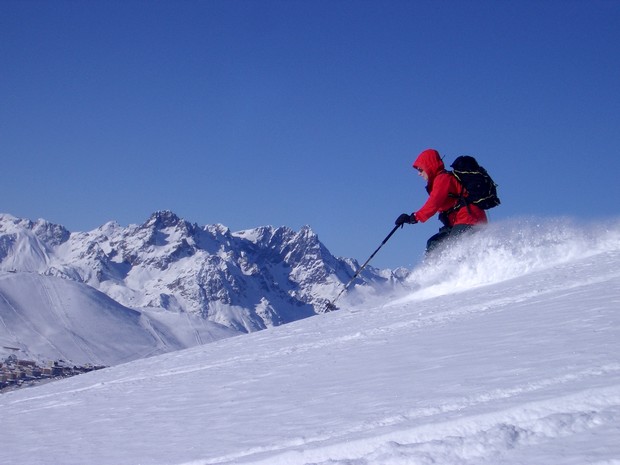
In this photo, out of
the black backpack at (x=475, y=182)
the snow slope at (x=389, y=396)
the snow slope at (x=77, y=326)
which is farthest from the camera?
the snow slope at (x=77, y=326)

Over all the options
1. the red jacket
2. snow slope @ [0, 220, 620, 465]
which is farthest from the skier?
snow slope @ [0, 220, 620, 465]

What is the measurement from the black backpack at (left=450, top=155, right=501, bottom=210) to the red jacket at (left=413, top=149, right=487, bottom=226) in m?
0.09

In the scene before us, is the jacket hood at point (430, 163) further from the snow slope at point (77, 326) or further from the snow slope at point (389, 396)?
the snow slope at point (77, 326)

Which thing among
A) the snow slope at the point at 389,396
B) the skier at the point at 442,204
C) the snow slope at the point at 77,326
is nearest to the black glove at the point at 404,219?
the skier at the point at 442,204

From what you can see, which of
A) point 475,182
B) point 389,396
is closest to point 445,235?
point 475,182

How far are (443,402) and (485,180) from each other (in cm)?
673

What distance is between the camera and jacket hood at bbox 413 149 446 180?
10.2m

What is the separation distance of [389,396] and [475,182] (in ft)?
20.8

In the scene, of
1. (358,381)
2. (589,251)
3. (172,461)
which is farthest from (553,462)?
(589,251)

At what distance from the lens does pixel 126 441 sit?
4.04m

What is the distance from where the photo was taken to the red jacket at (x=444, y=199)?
986 cm

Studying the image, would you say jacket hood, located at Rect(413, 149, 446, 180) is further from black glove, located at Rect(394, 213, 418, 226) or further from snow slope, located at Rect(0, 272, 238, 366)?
snow slope, located at Rect(0, 272, 238, 366)

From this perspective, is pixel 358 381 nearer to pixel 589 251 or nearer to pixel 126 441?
pixel 126 441

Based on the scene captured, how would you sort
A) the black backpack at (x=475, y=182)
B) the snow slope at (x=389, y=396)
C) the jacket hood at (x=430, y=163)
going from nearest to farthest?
the snow slope at (x=389, y=396)
the black backpack at (x=475, y=182)
the jacket hood at (x=430, y=163)
